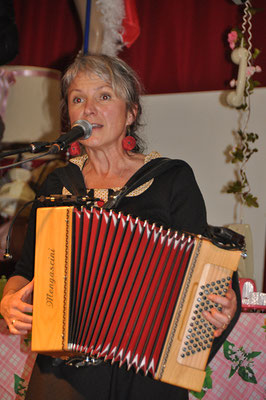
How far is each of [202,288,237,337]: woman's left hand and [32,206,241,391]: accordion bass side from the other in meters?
0.03

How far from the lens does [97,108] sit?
5.17ft

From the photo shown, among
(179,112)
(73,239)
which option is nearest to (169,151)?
(179,112)

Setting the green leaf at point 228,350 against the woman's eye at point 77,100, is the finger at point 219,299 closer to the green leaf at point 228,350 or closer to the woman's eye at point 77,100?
the green leaf at point 228,350

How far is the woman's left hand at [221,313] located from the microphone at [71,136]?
527 millimetres

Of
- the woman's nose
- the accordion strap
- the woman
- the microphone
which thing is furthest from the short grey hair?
the microphone

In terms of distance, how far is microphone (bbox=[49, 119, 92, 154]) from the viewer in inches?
45.4

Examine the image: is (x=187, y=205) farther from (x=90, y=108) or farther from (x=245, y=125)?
(x=245, y=125)

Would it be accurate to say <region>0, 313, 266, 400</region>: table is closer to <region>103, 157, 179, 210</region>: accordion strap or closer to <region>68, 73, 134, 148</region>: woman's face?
<region>103, 157, 179, 210</region>: accordion strap

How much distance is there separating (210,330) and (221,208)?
1.87m

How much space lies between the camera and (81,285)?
1.33m

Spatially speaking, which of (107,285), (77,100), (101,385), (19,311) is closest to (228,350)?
(101,385)

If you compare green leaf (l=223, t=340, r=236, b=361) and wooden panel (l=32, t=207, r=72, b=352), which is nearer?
wooden panel (l=32, t=207, r=72, b=352)

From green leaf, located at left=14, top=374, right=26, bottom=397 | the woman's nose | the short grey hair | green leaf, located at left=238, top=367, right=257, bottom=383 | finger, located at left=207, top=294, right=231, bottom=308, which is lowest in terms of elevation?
green leaf, located at left=14, top=374, right=26, bottom=397

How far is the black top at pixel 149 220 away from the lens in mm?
1390
